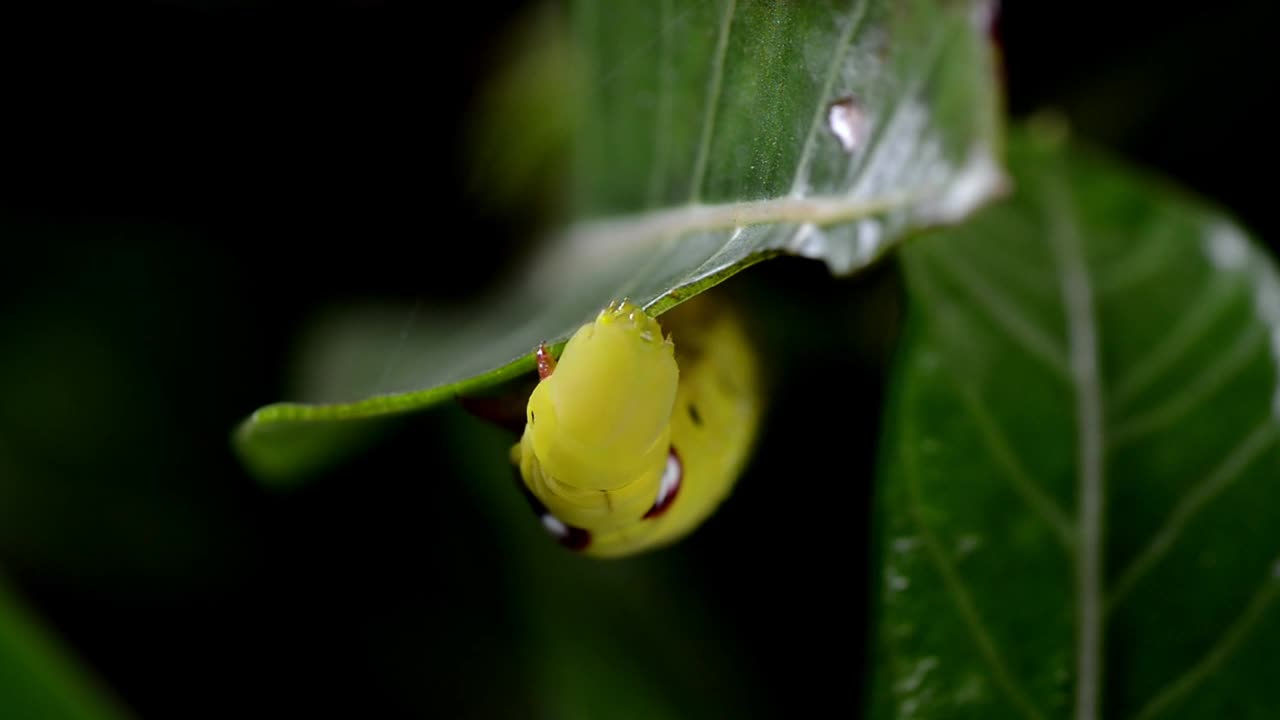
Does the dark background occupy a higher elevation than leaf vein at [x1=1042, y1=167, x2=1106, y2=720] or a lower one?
higher

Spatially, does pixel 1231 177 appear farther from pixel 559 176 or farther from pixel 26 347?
pixel 26 347

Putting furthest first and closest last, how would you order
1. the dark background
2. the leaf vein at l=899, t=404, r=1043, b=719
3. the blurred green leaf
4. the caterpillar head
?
the dark background
the blurred green leaf
the leaf vein at l=899, t=404, r=1043, b=719
the caterpillar head

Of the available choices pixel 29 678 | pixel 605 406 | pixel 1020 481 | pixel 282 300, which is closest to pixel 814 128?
pixel 605 406

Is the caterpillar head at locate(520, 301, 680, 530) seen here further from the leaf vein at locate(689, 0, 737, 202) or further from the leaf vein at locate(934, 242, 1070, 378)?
the leaf vein at locate(934, 242, 1070, 378)

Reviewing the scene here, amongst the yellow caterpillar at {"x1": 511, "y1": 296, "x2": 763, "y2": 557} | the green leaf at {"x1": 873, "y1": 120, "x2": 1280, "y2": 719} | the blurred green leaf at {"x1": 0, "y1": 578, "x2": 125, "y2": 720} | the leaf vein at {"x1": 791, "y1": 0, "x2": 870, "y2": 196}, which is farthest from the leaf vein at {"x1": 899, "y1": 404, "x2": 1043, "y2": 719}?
the blurred green leaf at {"x1": 0, "y1": 578, "x2": 125, "y2": 720}

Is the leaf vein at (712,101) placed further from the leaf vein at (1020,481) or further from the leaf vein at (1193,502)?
the leaf vein at (1193,502)

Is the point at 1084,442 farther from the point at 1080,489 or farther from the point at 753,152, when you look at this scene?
the point at 753,152

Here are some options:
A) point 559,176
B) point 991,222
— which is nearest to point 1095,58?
point 991,222
